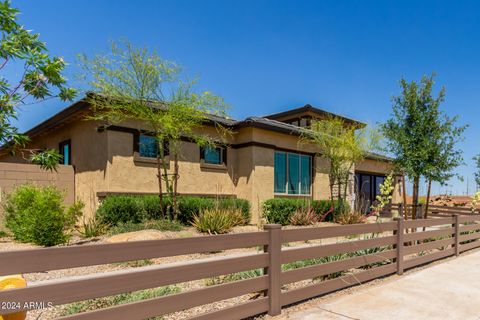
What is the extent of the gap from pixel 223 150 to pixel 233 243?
39.0ft

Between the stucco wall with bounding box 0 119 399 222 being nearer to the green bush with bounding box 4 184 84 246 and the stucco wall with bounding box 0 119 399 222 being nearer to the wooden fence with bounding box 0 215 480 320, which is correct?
the green bush with bounding box 4 184 84 246

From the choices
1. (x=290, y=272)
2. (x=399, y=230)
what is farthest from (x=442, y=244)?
(x=290, y=272)

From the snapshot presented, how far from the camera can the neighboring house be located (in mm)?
12562

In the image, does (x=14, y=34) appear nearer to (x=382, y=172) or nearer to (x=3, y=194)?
(x=3, y=194)

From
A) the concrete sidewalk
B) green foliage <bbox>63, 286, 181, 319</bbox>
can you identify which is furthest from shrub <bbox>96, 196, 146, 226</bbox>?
the concrete sidewalk

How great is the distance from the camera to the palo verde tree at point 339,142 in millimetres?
16562

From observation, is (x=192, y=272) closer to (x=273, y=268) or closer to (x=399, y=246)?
(x=273, y=268)

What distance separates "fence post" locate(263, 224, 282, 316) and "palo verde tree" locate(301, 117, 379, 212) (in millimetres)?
12858

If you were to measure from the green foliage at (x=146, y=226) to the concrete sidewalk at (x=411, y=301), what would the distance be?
22.3ft

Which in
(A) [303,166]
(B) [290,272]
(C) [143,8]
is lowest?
(B) [290,272]

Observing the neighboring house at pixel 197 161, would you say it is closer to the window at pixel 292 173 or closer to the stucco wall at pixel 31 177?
the window at pixel 292 173

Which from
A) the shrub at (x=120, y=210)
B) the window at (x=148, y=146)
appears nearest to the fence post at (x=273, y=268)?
the shrub at (x=120, y=210)

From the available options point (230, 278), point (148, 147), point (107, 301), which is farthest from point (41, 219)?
point (230, 278)

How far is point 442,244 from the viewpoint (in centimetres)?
855
